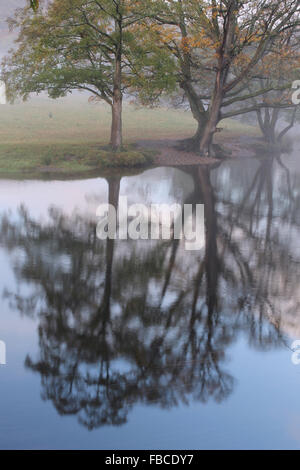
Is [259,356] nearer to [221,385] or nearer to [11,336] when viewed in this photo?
[221,385]

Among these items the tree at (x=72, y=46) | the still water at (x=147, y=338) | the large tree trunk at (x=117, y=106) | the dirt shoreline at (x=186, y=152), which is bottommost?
the still water at (x=147, y=338)

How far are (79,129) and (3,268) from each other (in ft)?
110

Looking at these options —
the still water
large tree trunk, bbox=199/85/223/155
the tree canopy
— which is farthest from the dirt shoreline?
the still water

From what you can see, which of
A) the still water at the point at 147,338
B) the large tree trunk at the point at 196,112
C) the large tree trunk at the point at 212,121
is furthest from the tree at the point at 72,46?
the still water at the point at 147,338

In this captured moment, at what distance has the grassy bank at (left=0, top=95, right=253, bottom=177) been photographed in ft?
77.7

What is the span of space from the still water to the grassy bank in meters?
11.2

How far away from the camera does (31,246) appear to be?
10344 mm

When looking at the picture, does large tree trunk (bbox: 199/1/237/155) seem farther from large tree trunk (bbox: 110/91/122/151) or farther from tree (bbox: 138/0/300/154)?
large tree trunk (bbox: 110/91/122/151)

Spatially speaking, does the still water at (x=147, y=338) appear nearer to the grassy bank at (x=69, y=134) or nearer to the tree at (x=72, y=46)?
the grassy bank at (x=69, y=134)

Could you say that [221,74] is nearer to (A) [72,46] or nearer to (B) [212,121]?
(B) [212,121]

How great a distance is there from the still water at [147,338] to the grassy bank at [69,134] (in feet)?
36.6

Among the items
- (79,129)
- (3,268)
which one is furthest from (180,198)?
(79,129)

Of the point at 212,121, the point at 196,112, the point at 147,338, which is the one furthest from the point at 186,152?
the point at 147,338

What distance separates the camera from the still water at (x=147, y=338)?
4.56 meters
